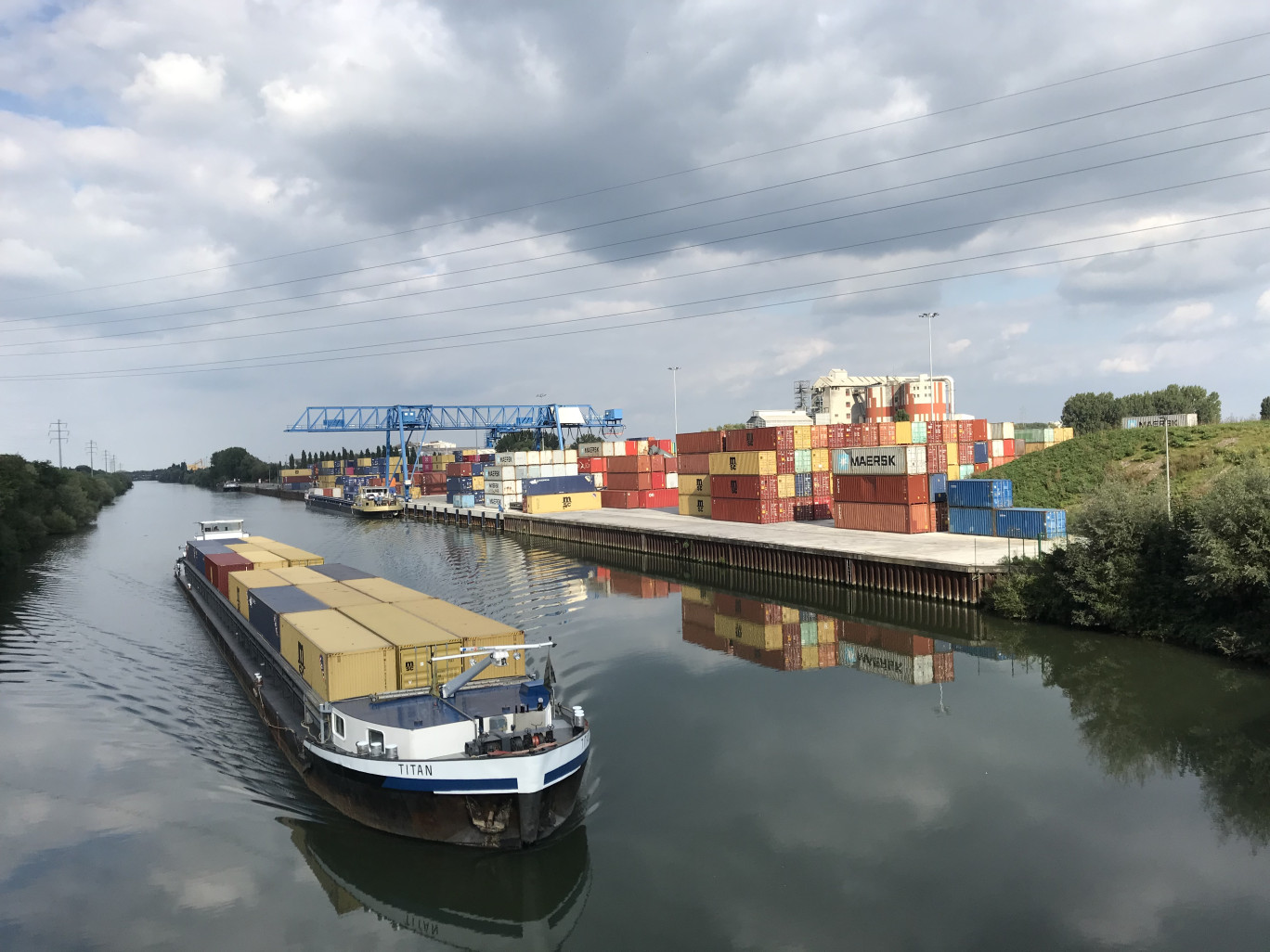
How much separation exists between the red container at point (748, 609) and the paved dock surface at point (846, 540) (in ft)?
15.6

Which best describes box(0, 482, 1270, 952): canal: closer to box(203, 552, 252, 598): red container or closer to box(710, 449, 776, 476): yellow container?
box(203, 552, 252, 598): red container

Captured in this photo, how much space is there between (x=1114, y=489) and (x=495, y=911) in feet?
93.1

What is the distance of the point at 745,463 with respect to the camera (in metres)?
61.0

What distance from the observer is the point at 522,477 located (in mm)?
99188

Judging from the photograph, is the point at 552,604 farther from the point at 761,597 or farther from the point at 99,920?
the point at 99,920

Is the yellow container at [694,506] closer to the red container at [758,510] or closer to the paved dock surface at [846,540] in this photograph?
the paved dock surface at [846,540]

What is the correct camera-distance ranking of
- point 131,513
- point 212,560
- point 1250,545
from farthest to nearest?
point 131,513
point 212,560
point 1250,545

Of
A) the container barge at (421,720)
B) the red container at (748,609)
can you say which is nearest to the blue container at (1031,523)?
the red container at (748,609)

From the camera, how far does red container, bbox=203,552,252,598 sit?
38219 millimetres

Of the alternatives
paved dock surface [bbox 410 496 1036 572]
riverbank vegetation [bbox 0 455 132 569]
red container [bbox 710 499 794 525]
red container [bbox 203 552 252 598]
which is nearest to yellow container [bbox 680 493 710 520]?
paved dock surface [bbox 410 496 1036 572]

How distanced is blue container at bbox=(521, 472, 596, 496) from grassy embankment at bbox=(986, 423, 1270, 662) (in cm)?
6021

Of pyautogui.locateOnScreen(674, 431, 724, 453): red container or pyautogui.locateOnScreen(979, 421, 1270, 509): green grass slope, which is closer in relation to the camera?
pyautogui.locateOnScreen(979, 421, 1270, 509): green grass slope

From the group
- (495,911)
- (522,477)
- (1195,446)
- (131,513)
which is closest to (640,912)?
(495,911)

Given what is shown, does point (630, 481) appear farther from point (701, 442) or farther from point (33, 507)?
point (33, 507)
